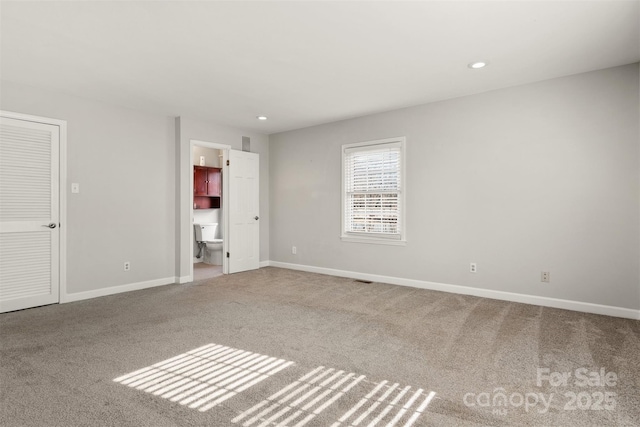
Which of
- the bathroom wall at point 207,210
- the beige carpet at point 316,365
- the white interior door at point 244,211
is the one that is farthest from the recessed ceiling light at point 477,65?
the bathroom wall at point 207,210

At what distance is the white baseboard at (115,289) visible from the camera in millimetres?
4191

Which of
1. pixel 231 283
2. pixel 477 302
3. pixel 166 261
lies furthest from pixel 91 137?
pixel 477 302

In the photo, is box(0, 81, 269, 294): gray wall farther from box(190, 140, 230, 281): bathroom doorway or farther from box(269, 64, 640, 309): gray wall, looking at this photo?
box(269, 64, 640, 309): gray wall

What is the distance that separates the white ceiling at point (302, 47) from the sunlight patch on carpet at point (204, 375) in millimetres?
2512

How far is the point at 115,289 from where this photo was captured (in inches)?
181

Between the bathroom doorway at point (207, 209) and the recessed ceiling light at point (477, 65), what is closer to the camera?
the recessed ceiling light at point (477, 65)

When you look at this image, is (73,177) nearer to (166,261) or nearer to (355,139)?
(166,261)

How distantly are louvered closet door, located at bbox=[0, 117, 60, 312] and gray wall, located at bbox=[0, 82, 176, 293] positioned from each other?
0.16 meters

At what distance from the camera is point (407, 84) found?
156 inches

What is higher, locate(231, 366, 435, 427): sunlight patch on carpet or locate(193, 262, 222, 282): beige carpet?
locate(193, 262, 222, 282): beige carpet

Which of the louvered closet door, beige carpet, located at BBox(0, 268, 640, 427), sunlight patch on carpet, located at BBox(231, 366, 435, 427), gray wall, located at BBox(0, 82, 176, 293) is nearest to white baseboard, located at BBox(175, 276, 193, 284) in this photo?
gray wall, located at BBox(0, 82, 176, 293)

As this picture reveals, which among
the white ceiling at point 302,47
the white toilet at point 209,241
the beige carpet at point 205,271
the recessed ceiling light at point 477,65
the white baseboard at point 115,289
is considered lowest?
the beige carpet at point 205,271

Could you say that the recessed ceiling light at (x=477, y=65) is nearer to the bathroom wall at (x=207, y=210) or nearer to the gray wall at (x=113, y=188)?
the gray wall at (x=113, y=188)

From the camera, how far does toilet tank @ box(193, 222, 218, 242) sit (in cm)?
705
